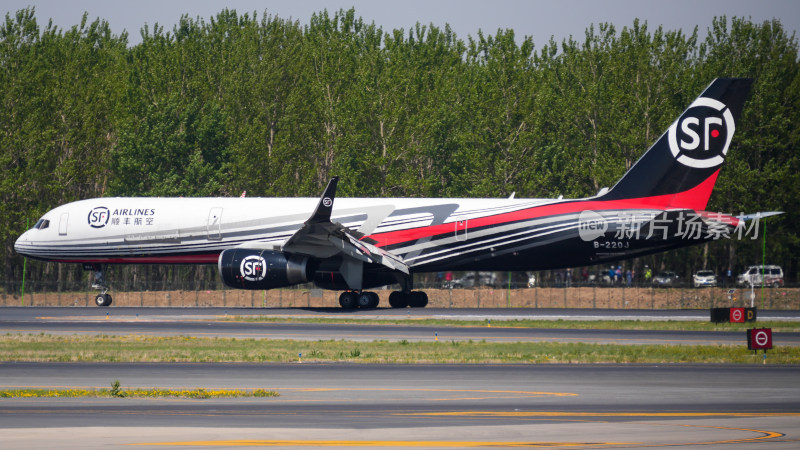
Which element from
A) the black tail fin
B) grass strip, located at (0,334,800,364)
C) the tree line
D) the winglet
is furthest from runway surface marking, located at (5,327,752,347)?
the tree line

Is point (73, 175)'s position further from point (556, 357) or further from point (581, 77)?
point (556, 357)

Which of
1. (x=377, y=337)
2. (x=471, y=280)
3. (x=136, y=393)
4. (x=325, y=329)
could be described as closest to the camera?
(x=136, y=393)

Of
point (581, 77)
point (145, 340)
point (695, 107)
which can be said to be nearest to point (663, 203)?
point (695, 107)

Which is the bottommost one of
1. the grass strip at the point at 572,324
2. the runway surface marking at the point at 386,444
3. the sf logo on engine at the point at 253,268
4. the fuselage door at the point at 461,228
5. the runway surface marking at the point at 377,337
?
the runway surface marking at the point at 386,444

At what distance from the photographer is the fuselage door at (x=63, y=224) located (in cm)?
4878

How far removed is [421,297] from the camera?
159ft

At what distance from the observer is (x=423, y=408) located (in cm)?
1839

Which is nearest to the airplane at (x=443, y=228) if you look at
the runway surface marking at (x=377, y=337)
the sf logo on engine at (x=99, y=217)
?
the sf logo on engine at (x=99, y=217)

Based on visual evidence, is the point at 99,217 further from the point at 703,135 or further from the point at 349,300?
the point at 703,135

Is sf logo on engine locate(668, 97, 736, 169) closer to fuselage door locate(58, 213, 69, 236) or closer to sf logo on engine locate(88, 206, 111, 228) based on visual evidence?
sf logo on engine locate(88, 206, 111, 228)

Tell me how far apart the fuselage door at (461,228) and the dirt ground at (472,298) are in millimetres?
10555

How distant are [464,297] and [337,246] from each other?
598 inches

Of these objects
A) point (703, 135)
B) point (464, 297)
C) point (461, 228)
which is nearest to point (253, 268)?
point (461, 228)

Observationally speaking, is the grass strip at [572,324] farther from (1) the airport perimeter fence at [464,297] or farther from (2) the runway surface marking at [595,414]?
(2) the runway surface marking at [595,414]
